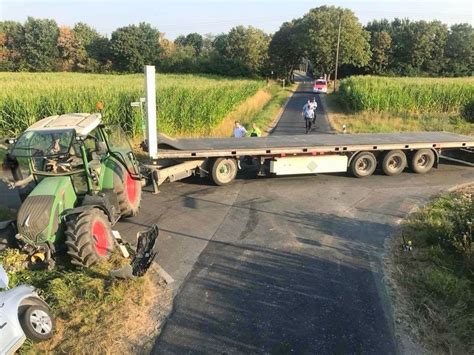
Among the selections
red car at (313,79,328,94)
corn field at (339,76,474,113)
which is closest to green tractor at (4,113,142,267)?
corn field at (339,76,474,113)

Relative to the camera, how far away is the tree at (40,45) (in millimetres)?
72562

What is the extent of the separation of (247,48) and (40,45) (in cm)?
3637

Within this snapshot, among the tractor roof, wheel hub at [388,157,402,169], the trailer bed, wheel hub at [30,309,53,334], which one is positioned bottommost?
wheel hub at [30,309,53,334]

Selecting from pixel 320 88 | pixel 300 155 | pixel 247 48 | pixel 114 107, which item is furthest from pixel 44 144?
pixel 247 48

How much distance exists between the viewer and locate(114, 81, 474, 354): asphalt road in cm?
566

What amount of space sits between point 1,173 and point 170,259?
28.8 feet

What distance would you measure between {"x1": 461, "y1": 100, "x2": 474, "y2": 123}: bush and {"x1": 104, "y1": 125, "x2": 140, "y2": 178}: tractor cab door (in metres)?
21.9

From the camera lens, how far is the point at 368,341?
5559mm

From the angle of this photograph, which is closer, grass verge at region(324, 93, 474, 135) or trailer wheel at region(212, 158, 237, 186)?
trailer wheel at region(212, 158, 237, 186)

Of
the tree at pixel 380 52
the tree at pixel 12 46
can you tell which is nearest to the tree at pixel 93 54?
the tree at pixel 12 46

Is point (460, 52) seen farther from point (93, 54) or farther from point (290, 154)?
point (290, 154)

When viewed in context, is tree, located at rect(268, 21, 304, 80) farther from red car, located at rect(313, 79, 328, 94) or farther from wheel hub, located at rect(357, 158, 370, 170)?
wheel hub, located at rect(357, 158, 370, 170)

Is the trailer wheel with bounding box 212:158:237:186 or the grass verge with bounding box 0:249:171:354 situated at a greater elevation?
the trailer wheel with bounding box 212:158:237:186

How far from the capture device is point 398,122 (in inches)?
Answer: 931
